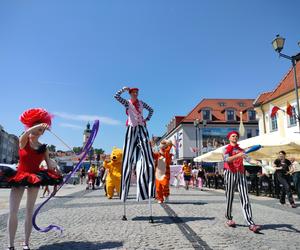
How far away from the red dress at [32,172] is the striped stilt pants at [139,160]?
7.41 ft

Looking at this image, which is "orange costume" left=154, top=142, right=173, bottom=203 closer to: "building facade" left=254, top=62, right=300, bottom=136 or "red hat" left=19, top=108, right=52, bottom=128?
"red hat" left=19, top=108, right=52, bottom=128

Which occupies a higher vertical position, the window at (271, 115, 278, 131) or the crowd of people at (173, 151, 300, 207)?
the window at (271, 115, 278, 131)

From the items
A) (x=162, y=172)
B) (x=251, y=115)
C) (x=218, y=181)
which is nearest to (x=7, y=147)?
(x=251, y=115)

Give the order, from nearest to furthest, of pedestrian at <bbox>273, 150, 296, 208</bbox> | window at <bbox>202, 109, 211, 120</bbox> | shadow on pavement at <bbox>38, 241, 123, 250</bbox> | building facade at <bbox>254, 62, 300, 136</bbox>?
shadow on pavement at <bbox>38, 241, 123, 250</bbox> < pedestrian at <bbox>273, 150, 296, 208</bbox> < building facade at <bbox>254, 62, 300, 136</bbox> < window at <bbox>202, 109, 211, 120</bbox>

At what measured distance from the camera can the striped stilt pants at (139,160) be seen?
5.85m

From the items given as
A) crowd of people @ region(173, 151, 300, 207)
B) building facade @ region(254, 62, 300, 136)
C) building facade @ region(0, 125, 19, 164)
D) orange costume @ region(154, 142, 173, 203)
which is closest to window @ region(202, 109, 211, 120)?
building facade @ region(254, 62, 300, 136)

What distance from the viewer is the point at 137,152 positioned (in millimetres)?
6086

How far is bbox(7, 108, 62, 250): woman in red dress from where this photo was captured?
3582 millimetres

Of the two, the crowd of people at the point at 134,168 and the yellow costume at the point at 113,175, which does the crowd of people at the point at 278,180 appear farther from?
the yellow costume at the point at 113,175

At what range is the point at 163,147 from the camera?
9875 mm

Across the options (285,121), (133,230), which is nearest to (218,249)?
(133,230)

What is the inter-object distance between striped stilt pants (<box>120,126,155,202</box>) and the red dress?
2259 mm

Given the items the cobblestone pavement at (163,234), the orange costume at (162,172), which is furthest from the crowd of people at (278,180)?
the orange costume at (162,172)

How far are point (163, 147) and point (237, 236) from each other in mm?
5632
